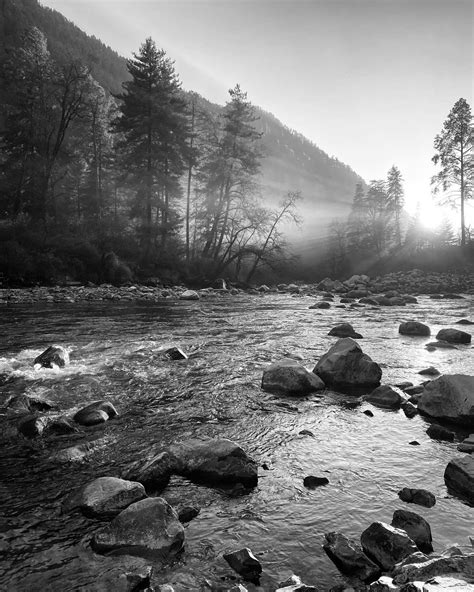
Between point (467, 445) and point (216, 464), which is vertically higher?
point (216, 464)

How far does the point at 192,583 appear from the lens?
8.57ft

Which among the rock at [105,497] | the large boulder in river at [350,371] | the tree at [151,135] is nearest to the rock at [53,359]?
the rock at [105,497]

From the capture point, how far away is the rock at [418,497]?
3559 mm

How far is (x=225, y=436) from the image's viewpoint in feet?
16.3

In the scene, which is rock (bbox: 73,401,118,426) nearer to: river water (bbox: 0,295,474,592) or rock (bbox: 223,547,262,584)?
river water (bbox: 0,295,474,592)

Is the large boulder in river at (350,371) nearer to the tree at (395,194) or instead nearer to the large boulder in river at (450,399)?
the large boulder in river at (450,399)

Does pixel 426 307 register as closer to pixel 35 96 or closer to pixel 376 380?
pixel 376 380

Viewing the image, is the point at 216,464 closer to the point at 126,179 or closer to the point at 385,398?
the point at 385,398

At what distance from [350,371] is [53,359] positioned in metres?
5.75

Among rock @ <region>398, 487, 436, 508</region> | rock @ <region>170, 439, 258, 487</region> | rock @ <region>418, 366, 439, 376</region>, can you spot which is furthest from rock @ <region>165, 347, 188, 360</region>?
rock @ <region>398, 487, 436, 508</region>

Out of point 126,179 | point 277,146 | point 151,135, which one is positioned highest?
point 277,146

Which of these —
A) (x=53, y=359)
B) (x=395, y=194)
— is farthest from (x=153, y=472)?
(x=395, y=194)

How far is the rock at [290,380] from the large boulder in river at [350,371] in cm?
29

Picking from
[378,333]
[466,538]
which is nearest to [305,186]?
[378,333]
